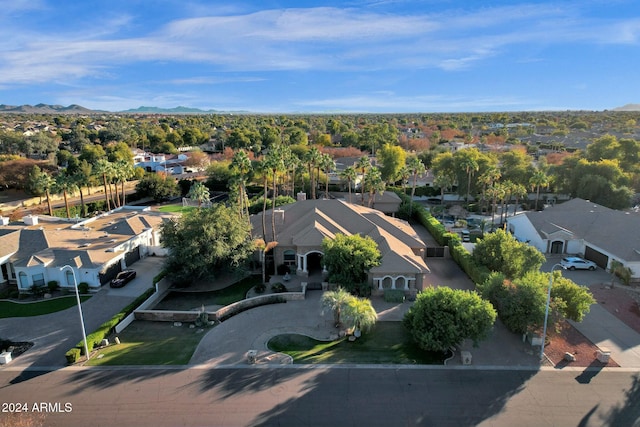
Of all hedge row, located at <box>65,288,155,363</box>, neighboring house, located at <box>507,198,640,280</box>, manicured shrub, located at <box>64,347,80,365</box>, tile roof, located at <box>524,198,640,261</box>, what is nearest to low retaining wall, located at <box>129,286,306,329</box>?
hedge row, located at <box>65,288,155,363</box>

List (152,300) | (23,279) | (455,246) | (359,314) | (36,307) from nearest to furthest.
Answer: (359,314) < (36,307) < (152,300) < (23,279) < (455,246)

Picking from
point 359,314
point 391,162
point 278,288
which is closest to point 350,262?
point 278,288

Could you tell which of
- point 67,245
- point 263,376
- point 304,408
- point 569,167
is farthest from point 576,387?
point 569,167

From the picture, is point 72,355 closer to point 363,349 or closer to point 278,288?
point 278,288

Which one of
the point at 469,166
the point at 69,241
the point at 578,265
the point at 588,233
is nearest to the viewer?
the point at 69,241

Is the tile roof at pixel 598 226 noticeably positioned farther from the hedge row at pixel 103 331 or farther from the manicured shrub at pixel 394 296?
the hedge row at pixel 103 331

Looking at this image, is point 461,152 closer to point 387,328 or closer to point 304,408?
point 387,328
